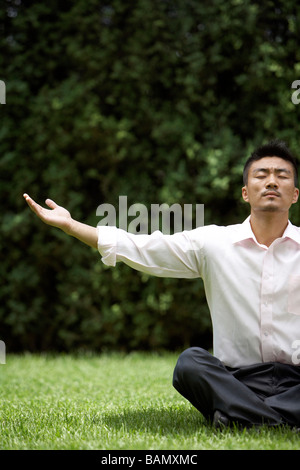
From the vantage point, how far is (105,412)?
9.96 ft

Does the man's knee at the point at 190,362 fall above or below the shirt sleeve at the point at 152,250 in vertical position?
below

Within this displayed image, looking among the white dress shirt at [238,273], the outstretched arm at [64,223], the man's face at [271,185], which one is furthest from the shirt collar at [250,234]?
the outstretched arm at [64,223]

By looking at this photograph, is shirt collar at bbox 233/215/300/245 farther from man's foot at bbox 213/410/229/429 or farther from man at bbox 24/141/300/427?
man's foot at bbox 213/410/229/429

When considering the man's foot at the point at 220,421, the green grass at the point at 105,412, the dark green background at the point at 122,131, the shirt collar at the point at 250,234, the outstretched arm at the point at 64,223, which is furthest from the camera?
the dark green background at the point at 122,131

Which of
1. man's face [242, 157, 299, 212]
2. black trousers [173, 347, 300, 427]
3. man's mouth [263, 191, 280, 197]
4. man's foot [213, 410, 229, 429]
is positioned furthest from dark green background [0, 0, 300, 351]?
man's foot [213, 410, 229, 429]

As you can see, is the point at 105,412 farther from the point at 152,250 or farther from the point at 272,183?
the point at 272,183

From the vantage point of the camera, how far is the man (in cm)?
253

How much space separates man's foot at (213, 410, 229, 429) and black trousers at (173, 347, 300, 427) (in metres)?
0.02

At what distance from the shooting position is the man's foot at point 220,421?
97.7 inches

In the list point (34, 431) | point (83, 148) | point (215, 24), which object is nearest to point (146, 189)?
point (83, 148)

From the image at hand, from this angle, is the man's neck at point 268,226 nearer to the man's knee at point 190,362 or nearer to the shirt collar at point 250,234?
the shirt collar at point 250,234

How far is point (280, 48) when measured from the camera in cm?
531

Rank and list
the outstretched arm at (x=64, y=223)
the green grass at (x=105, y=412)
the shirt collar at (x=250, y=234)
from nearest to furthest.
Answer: the green grass at (x=105, y=412)
the outstretched arm at (x=64, y=223)
the shirt collar at (x=250, y=234)

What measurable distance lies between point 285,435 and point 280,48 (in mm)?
4069
